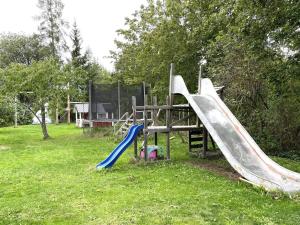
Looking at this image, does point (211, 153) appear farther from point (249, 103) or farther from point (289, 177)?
point (289, 177)

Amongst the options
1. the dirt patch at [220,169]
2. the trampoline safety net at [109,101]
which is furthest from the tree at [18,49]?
the dirt patch at [220,169]

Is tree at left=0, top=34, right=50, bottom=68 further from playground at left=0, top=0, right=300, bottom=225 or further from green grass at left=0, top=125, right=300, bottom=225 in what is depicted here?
green grass at left=0, top=125, right=300, bottom=225

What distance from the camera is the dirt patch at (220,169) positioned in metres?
7.68

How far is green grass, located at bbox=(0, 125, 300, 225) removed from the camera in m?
4.91

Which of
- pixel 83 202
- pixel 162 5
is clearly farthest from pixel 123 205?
pixel 162 5

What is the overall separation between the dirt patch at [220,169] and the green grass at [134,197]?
0.64 feet

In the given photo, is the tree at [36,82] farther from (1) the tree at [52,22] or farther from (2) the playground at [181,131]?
(1) the tree at [52,22]

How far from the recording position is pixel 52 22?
32.1 m

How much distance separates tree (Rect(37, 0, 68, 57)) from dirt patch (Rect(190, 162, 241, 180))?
26705mm

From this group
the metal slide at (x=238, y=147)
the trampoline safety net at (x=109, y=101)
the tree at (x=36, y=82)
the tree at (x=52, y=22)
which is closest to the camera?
the metal slide at (x=238, y=147)

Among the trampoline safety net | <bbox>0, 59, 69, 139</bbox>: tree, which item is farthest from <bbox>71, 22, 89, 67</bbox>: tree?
the trampoline safety net

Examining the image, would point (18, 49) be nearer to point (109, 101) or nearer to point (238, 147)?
point (109, 101)

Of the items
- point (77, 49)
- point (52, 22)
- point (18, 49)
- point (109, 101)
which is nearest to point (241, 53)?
point (109, 101)

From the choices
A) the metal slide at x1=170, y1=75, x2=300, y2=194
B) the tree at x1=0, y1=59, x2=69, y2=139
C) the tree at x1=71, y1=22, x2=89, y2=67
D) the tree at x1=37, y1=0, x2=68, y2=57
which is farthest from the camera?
the tree at x1=71, y1=22, x2=89, y2=67
